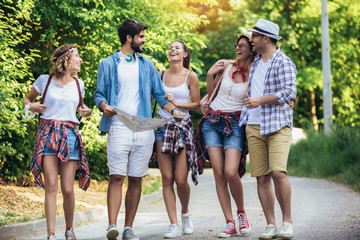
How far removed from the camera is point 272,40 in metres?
6.41

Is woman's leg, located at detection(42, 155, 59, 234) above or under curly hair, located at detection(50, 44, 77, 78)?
under

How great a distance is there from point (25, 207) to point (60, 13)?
420cm

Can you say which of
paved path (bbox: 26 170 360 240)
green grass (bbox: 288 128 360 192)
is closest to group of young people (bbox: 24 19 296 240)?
paved path (bbox: 26 170 360 240)

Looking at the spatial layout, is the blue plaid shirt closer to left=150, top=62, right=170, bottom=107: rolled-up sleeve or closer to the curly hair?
left=150, top=62, right=170, bottom=107: rolled-up sleeve

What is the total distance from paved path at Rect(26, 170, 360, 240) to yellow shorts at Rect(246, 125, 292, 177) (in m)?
0.75

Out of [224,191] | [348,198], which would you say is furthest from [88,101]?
[224,191]

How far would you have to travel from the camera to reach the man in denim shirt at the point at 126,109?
6191 mm

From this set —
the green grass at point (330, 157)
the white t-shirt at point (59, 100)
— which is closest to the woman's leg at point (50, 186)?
the white t-shirt at point (59, 100)

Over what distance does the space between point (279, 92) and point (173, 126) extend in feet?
4.13

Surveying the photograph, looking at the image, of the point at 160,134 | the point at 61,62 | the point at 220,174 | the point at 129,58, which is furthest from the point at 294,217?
the point at 61,62

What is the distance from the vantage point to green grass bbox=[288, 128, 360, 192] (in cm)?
1529

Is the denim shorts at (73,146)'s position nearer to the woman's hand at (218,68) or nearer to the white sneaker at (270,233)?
the woman's hand at (218,68)

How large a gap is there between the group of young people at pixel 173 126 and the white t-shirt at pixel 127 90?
0.4 inches

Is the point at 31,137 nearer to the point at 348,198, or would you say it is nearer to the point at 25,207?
the point at 25,207
